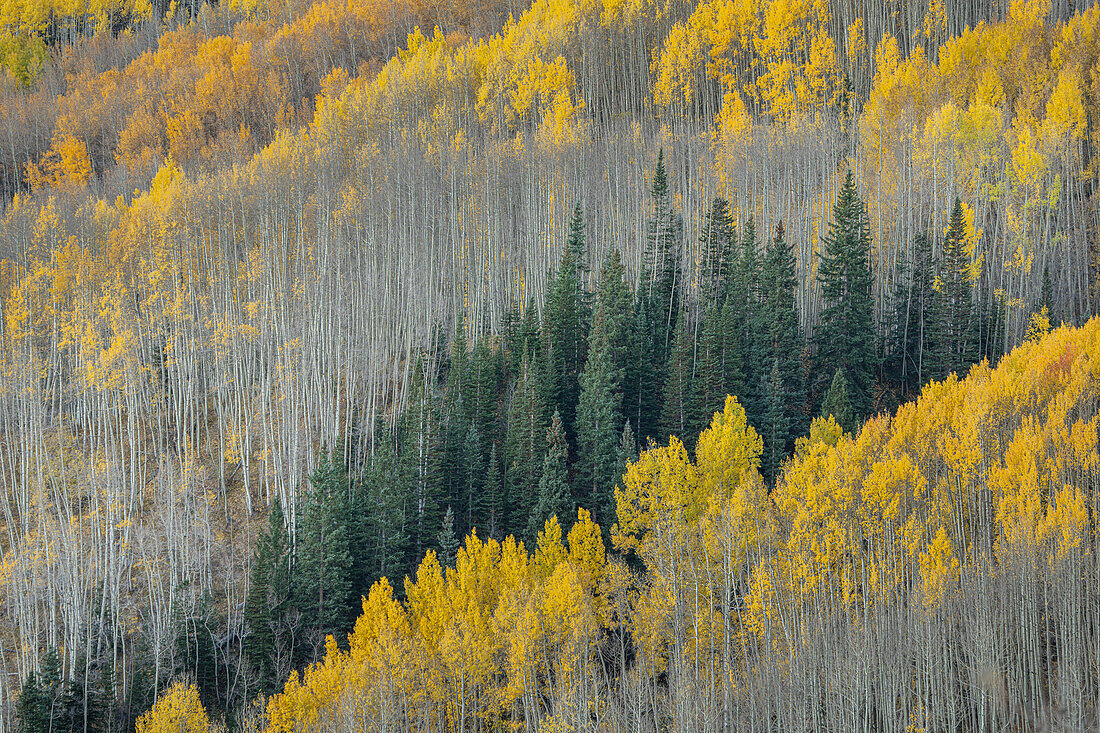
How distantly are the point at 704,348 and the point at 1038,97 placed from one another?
98.6ft

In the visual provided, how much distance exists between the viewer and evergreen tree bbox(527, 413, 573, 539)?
4341 cm

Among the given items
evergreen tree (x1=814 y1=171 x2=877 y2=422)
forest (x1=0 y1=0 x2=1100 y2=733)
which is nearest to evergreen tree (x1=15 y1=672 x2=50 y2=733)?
forest (x1=0 y1=0 x2=1100 y2=733)

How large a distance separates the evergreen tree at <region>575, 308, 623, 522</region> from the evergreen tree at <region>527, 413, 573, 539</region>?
132 centimetres

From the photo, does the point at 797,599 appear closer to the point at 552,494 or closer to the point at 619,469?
the point at 619,469

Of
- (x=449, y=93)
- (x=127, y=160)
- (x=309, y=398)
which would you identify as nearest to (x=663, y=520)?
(x=309, y=398)

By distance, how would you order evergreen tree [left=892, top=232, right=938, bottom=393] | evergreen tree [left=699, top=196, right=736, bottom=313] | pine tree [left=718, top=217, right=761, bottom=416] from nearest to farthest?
pine tree [left=718, top=217, right=761, bottom=416], evergreen tree [left=892, top=232, right=938, bottom=393], evergreen tree [left=699, top=196, right=736, bottom=313]

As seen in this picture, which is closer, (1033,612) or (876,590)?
(1033,612)

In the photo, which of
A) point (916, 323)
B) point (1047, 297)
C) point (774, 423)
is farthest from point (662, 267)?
point (1047, 297)

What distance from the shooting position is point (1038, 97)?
62.0 metres

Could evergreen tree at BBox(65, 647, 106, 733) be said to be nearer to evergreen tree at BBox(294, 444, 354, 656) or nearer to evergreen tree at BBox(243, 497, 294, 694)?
evergreen tree at BBox(243, 497, 294, 694)

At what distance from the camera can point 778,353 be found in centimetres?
5106

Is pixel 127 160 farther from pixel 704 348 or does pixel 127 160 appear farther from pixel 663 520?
pixel 663 520

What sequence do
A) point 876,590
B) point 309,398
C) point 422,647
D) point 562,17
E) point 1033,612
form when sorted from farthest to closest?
point 562,17 < point 309,398 < point 422,647 < point 876,590 < point 1033,612

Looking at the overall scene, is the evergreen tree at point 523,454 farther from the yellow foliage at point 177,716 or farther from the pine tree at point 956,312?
the pine tree at point 956,312
